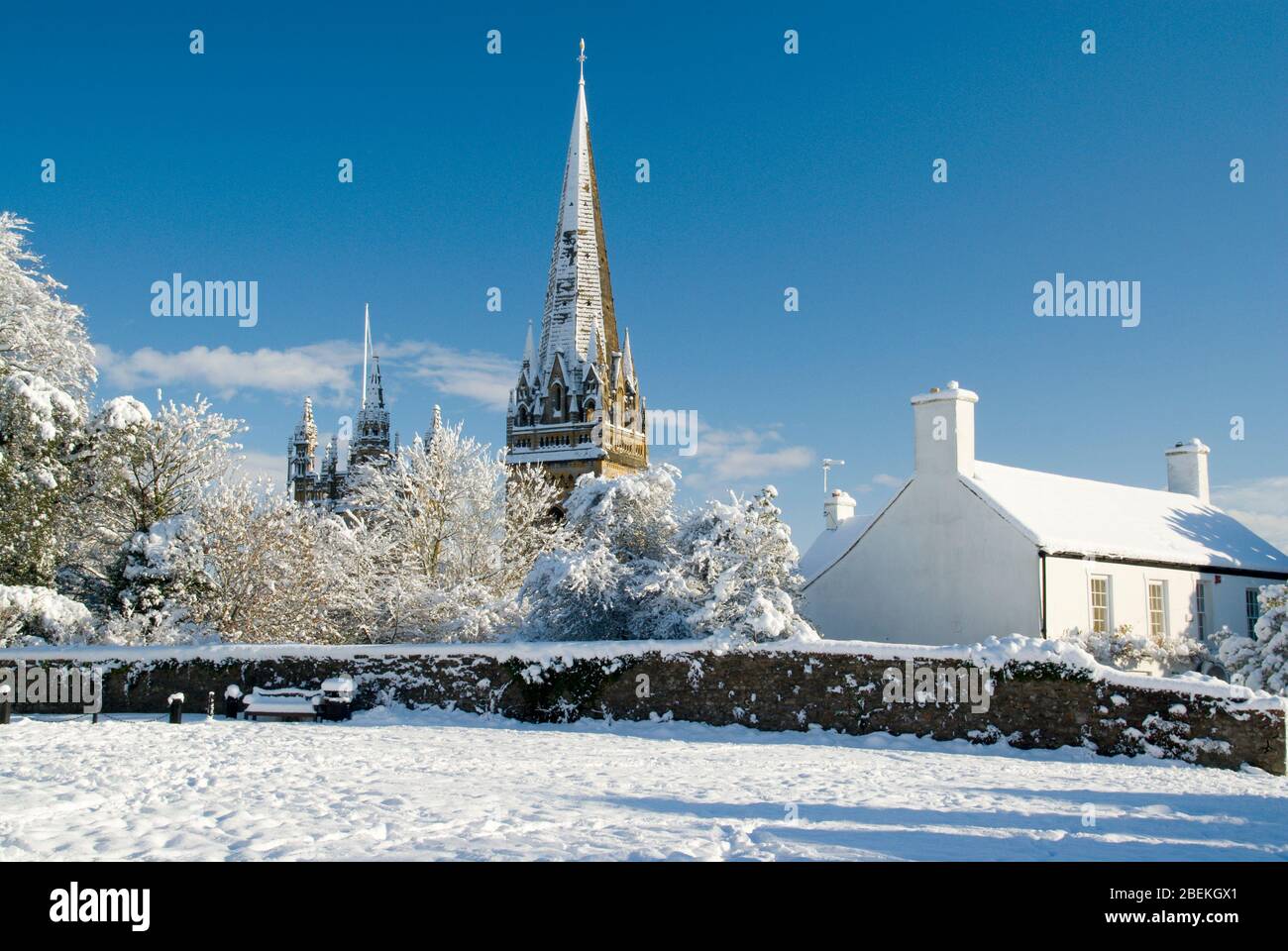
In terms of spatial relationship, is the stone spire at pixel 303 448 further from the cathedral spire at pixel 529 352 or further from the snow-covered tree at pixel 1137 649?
the snow-covered tree at pixel 1137 649

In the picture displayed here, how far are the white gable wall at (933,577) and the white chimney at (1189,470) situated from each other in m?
14.3

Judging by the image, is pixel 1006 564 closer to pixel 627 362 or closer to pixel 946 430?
pixel 946 430

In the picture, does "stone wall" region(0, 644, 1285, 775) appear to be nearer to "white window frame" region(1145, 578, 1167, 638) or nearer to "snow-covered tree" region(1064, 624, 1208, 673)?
"snow-covered tree" region(1064, 624, 1208, 673)

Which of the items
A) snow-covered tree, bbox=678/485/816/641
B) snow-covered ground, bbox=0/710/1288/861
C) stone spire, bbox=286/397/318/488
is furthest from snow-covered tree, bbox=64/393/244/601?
stone spire, bbox=286/397/318/488

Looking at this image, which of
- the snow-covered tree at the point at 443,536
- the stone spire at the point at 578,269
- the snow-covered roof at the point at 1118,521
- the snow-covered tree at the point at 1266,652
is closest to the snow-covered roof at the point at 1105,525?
the snow-covered roof at the point at 1118,521

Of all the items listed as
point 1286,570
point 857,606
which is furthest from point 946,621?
point 1286,570

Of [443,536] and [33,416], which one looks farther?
[443,536]

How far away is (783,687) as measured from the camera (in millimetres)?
19219

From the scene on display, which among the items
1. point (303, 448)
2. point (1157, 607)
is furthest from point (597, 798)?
point (303, 448)

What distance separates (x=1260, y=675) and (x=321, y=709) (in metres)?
20.1

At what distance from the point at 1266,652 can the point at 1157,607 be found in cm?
476

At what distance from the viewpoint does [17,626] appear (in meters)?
25.8

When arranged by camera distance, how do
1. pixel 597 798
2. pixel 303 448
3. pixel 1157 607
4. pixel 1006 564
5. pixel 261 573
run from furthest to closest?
pixel 303 448
pixel 261 573
pixel 1157 607
pixel 1006 564
pixel 597 798

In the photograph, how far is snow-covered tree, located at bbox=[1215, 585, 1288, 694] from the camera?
840 inches
